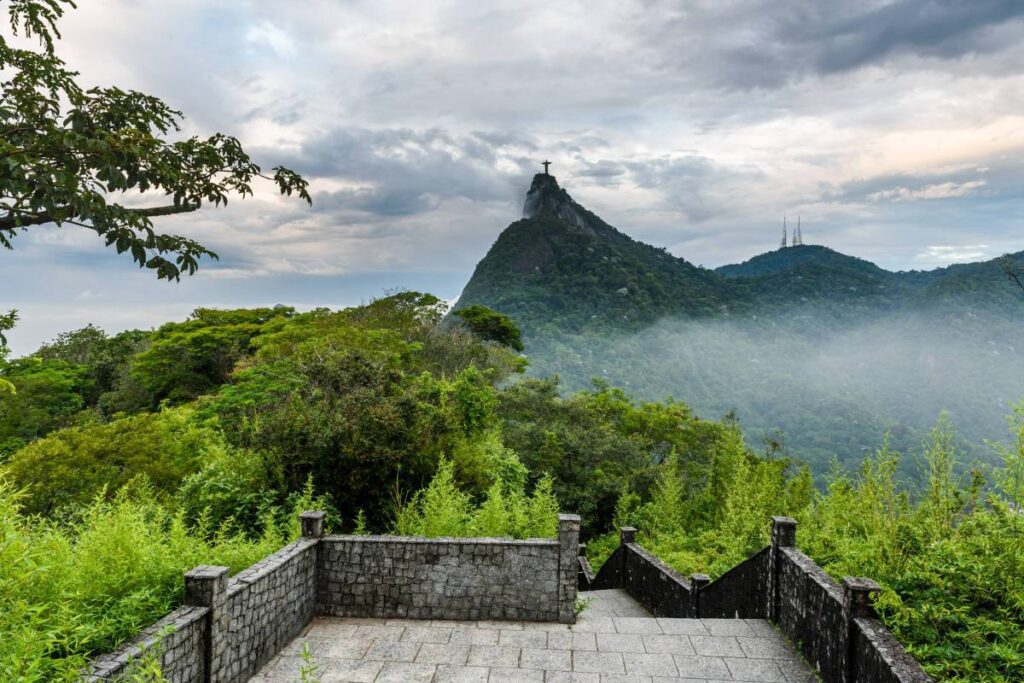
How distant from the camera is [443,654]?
645 centimetres

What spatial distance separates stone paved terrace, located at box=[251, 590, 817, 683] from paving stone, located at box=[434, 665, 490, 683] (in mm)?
10

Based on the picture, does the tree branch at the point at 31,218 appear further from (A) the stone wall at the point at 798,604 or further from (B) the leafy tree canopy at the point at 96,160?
(A) the stone wall at the point at 798,604

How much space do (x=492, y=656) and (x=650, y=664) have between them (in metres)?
1.64

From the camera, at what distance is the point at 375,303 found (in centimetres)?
3353

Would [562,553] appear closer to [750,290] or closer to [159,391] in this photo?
[159,391]

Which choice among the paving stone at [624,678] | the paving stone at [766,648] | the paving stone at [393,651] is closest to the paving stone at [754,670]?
the paving stone at [766,648]

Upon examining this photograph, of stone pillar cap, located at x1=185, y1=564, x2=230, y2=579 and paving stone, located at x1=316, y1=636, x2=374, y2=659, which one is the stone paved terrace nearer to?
paving stone, located at x1=316, y1=636, x2=374, y2=659

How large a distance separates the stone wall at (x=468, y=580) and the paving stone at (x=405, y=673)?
117 cm

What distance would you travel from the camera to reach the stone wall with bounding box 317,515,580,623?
289 inches

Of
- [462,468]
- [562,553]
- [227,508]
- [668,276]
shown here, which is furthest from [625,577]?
[668,276]

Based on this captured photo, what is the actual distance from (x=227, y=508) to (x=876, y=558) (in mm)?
8583

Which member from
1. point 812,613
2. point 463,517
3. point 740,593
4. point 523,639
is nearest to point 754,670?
point 812,613

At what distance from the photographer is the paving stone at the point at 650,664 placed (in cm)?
611

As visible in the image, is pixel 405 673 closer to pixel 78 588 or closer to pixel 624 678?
pixel 624 678
